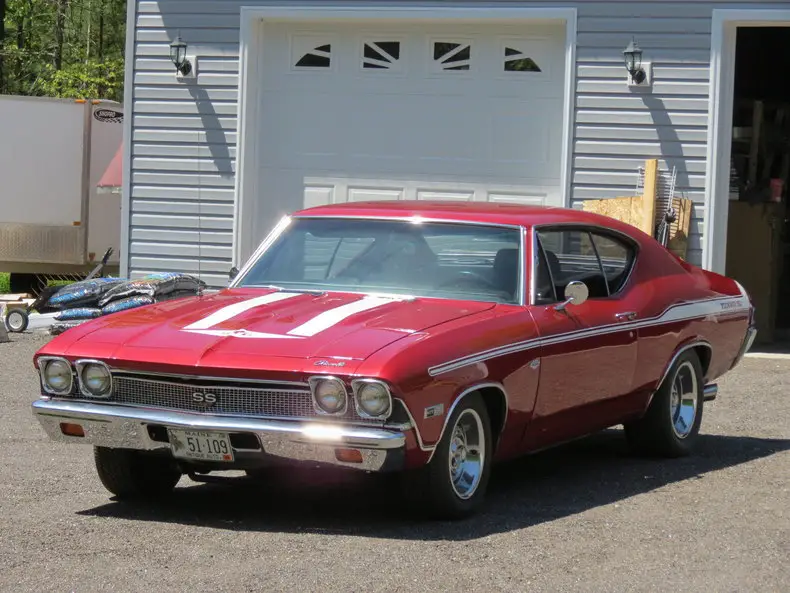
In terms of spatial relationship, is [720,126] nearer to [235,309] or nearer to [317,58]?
[317,58]

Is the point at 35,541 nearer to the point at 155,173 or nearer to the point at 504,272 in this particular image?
the point at 504,272

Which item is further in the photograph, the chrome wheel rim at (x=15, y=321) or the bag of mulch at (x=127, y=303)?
the chrome wheel rim at (x=15, y=321)

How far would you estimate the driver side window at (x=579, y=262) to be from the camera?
269 inches

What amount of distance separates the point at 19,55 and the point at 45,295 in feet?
61.1

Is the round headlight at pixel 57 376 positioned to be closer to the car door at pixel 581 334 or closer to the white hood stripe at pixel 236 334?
the white hood stripe at pixel 236 334

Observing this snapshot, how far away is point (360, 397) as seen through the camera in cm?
557

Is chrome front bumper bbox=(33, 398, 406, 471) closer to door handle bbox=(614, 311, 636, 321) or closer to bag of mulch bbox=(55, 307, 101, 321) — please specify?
door handle bbox=(614, 311, 636, 321)

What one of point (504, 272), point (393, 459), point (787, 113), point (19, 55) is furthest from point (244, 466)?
point (19, 55)

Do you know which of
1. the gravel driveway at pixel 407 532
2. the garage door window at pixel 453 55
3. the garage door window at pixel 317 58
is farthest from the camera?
the garage door window at pixel 317 58

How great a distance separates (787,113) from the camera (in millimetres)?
15398

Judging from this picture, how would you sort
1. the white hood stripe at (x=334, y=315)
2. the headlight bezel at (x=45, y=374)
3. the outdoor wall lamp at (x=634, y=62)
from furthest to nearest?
the outdoor wall lamp at (x=634, y=62) < the headlight bezel at (x=45, y=374) < the white hood stripe at (x=334, y=315)

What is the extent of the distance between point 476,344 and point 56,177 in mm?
13617

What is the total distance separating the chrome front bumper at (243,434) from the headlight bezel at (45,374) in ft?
0.18

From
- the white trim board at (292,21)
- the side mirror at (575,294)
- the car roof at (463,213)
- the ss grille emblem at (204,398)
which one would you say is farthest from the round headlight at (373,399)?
the white trim board at (292,21)
